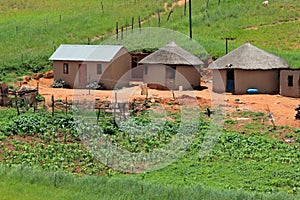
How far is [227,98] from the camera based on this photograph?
3784cm

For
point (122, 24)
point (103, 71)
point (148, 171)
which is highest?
point (122, 24)

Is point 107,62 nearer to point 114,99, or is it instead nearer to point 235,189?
point 114,99

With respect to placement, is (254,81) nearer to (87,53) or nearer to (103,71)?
(103,71)

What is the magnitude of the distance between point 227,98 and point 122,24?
70.5 feet

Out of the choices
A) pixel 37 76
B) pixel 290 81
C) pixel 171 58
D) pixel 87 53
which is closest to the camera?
pixel 290 81

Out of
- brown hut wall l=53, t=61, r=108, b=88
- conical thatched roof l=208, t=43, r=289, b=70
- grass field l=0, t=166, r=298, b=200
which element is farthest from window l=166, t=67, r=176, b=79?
grass field l=0, t=166, r=298, b=200

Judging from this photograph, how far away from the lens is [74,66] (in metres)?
43.0

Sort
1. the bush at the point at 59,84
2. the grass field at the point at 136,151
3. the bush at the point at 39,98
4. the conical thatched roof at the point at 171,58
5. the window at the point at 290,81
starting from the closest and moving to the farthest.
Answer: the grass field at the point at 136,151 → the bush at the point at 39,98 → the window at the point at 290,81 → the conical thatched roof at the point at 171,58 → the bush at the point at 59,84

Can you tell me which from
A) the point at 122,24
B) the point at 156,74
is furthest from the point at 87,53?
the point at 122,24

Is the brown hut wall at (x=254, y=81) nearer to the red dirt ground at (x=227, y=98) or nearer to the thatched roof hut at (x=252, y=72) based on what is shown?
the thatched roof hut at (x=252, y=72)

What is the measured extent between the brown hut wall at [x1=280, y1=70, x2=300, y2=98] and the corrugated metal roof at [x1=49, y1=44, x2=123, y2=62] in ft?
31.5

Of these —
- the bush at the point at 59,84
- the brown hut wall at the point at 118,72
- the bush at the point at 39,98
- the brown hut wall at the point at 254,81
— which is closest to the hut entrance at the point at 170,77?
the brown hut wall at the point at 118,72

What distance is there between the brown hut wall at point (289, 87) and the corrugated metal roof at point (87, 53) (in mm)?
9590

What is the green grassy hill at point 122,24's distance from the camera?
4934 cm
